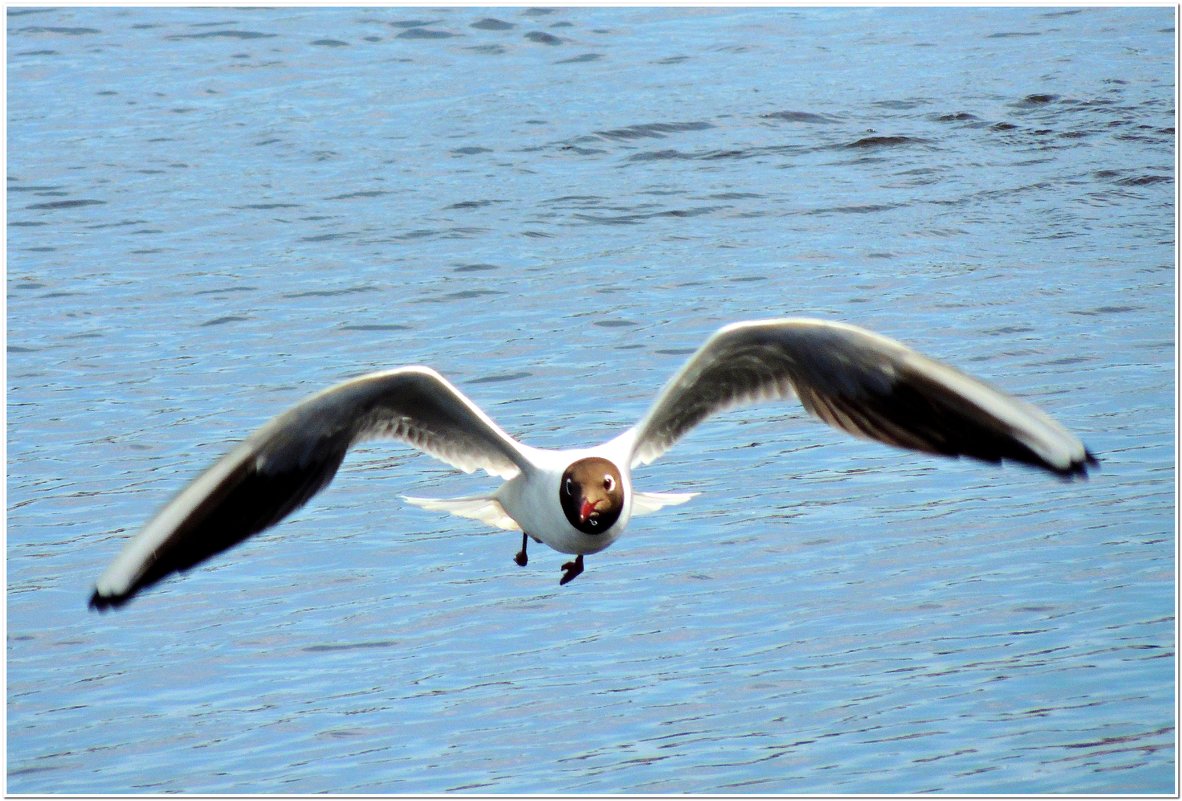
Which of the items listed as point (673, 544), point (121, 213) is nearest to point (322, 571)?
point (673, 544)

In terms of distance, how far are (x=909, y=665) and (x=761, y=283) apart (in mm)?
4201

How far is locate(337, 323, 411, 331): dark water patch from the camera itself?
10.3 meters

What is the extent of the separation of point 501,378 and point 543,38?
699 cm

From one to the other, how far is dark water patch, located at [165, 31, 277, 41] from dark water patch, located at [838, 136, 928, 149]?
531 cm

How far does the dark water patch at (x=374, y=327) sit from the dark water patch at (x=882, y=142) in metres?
4.47

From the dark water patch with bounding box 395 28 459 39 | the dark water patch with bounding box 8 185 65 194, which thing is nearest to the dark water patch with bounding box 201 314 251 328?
the dark water patch with bounding box 8 185 65 194

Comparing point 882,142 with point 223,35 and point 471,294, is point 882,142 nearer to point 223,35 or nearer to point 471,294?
point 471,294

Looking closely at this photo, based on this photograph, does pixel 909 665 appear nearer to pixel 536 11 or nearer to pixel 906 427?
pixel 906 427

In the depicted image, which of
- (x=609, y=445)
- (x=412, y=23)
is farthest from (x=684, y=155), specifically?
(x=609, y=445)

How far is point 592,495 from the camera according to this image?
19.6 feet

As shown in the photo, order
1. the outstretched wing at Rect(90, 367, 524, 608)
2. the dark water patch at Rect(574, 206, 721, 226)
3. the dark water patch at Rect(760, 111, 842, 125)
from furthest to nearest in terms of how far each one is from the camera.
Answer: the dark water patch at Rect(760, 111, 842, 125), the dark water patch at Rect(574, 206, 721, 226), the outstretched wing at Rect(90, 367, 524, 608)

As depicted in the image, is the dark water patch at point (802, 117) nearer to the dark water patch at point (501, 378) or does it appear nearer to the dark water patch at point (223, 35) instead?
the dark water patch at point (223, 35)

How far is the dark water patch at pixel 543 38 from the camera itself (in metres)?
15.8

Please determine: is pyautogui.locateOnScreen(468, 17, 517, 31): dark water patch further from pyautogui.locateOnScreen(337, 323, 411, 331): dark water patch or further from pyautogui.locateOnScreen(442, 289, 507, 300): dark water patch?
pyautogui.locateOnScreen(337, 323, 411, 331): dark water patch
